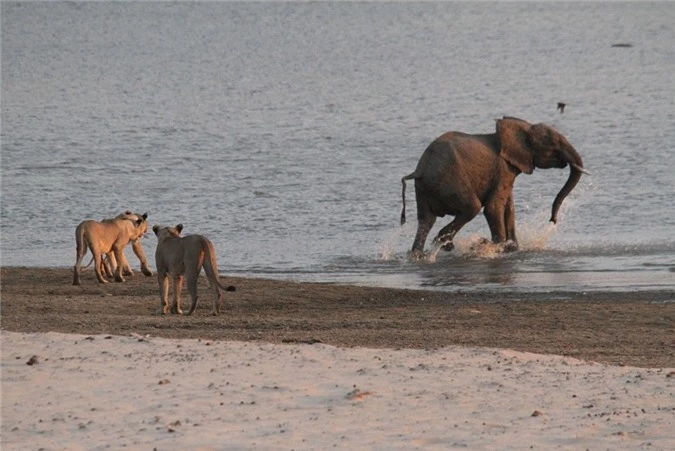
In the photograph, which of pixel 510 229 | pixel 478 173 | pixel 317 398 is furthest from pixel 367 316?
pixel 510 229

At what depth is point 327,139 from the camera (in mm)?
35312

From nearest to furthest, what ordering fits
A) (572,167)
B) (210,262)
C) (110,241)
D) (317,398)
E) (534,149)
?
(317,398), (210,262), (110,241), (534,149), (572,167)

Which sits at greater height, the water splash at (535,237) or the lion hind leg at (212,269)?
the lion hind leg at (212,269)

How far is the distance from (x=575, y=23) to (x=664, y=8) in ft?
27.8

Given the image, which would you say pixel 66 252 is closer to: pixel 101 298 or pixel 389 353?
pixel 101 298

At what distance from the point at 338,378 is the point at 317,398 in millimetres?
479

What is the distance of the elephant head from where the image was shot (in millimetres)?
19859

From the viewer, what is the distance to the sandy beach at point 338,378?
375 inches

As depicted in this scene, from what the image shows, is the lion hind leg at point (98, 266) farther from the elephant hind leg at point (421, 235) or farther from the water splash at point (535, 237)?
the water splash at point (535, 237)

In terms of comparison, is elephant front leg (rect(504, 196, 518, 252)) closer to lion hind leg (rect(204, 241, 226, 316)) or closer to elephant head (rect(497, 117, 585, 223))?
elephant head (rect(497, 117, 585, 223))

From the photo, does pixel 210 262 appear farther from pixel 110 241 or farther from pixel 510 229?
pixel 510 229

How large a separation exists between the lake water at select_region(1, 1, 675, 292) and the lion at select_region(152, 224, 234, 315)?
352cm

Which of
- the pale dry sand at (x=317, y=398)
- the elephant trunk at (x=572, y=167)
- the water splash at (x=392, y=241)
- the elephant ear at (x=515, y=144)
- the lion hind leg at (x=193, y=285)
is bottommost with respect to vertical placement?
the pale dry sand at (x=317, y=398)

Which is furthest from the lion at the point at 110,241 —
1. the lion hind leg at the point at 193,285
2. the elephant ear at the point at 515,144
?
the elephant ear at the point at 515,144
